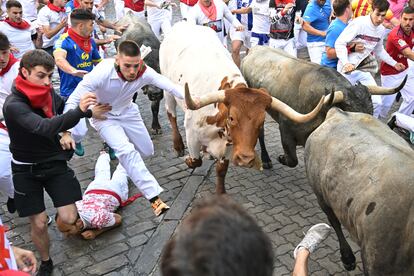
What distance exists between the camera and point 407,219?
340cm

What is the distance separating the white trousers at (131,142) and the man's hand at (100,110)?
23 centimetres

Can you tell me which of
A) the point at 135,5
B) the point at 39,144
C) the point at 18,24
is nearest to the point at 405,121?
the point at 39,144

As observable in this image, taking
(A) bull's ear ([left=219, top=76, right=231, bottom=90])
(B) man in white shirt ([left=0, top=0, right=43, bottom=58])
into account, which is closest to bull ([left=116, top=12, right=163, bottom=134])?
(B) man in white shirt ([left=0, top=0, right=43, bottom=58])

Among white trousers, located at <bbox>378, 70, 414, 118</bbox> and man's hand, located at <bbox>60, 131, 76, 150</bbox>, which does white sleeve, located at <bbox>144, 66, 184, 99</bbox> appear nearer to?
man's hand, located at <bbox>60, 131, 76, 150</bbox>

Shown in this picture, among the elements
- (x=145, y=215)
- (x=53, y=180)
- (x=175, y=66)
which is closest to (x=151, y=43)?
(x=175, y=66)

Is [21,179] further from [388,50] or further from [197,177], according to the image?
[388,50]

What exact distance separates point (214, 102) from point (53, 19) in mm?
5115

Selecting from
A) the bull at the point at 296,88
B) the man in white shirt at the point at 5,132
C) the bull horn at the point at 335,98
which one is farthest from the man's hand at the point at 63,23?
the bull horn at the point at 335,98

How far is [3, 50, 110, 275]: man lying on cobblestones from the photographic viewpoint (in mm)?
4445

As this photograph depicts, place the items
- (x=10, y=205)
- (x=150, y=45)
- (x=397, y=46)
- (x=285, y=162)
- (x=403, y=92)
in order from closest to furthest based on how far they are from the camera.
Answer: (x=10, y=205)
(x=285, y=162)
(x=397, y=46)
(x=403, y=92)
(x=150, y=45)

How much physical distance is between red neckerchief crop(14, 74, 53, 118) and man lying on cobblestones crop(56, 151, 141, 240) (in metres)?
1.33

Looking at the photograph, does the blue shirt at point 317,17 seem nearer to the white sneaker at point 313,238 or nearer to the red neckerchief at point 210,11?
the red neckerchief at point 210,11

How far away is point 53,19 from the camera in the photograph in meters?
9.24

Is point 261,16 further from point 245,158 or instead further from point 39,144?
point 39,144
